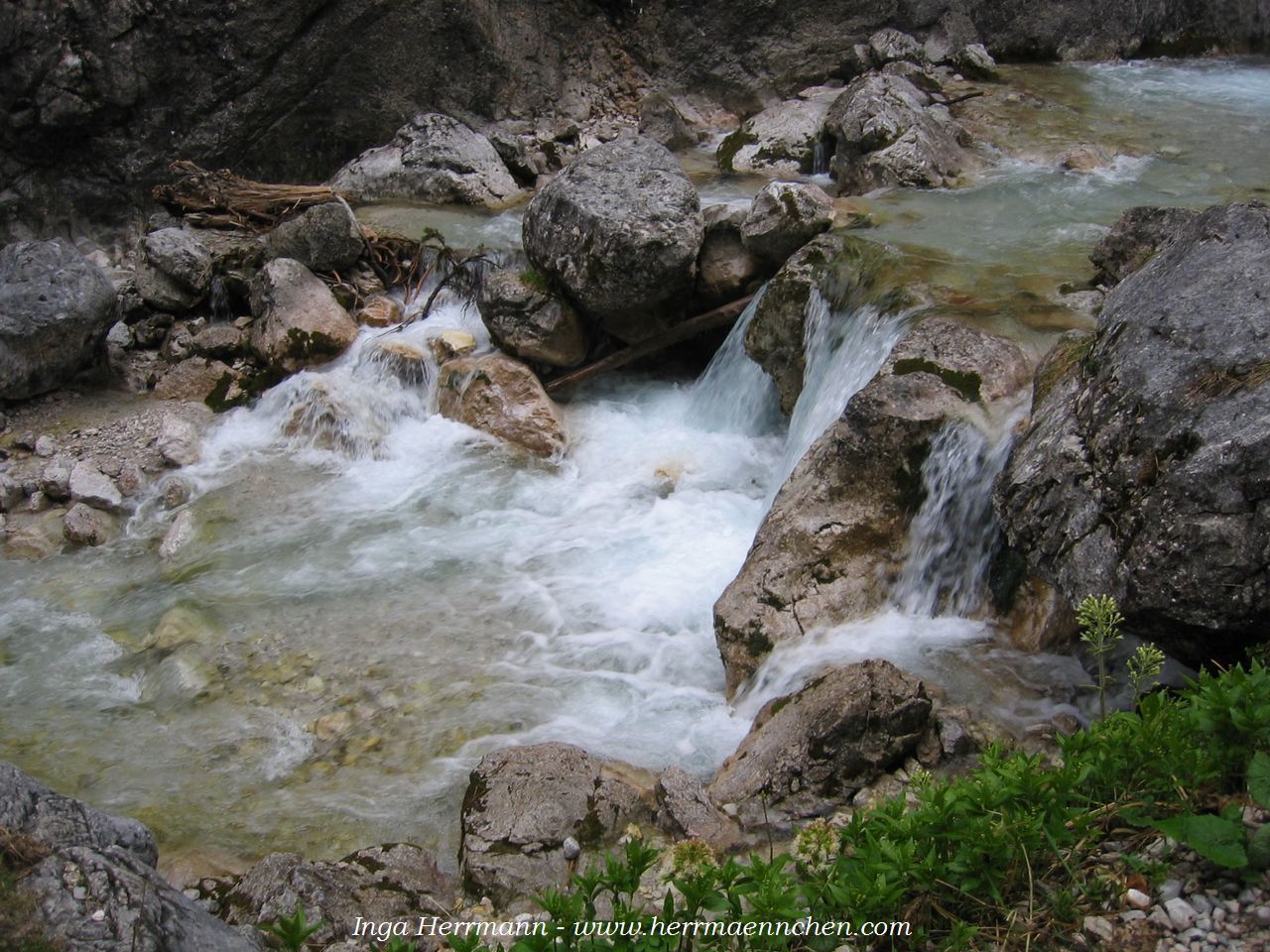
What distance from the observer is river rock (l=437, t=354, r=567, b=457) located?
29.7 ft

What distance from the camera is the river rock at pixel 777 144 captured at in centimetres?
1249

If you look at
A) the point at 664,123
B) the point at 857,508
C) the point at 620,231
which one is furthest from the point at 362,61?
the point at 857,508

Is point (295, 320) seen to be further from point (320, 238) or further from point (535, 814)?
point (535, 814)

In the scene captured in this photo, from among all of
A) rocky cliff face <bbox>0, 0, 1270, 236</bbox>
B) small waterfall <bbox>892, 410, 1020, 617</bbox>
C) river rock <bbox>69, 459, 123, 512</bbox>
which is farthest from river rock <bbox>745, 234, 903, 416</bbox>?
rocky cliff face <bbox>0, 0, 1270, 236</bbox>

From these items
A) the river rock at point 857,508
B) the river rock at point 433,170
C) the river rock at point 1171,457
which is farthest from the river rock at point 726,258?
the river rock at point 1171,457

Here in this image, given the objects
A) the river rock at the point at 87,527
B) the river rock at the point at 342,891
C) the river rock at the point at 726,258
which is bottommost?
the river rock at the point at 87,527

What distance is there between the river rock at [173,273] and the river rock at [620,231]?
355cm

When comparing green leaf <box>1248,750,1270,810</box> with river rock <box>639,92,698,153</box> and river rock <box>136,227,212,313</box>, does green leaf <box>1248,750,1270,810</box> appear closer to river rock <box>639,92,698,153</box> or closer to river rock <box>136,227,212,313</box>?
river rock <box>136,227,212,313</box>

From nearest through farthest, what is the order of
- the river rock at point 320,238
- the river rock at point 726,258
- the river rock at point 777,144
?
1. the river rock at point 726,258
2. the river rock at point 320,238
3. the river rock at point 777,144

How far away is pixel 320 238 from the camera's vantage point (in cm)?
1044

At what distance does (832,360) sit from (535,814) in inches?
169

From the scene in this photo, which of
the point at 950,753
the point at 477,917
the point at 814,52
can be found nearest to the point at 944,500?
the point at 950,753

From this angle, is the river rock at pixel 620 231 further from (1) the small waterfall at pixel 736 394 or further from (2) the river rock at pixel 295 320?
(2) the river rock at pixel 295 320

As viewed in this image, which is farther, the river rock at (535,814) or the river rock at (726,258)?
the river rock at (726,258)
